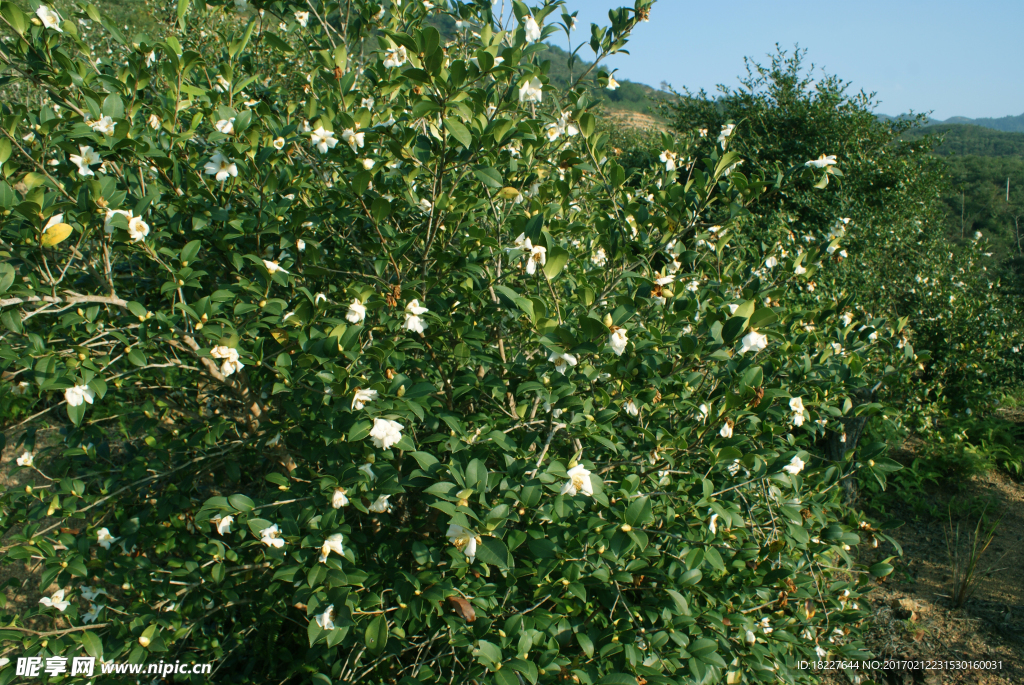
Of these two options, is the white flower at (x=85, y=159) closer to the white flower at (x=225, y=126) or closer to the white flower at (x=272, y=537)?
the white flower at (x=225, y=126)

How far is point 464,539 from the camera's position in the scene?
4.29ft

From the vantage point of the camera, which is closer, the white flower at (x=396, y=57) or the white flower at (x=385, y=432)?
the white flower at (x=385, y=432)

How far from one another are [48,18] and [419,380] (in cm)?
143

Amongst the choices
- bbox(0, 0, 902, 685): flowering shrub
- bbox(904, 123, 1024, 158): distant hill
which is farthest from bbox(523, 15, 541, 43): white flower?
bbox(904, 123, 1024, 158): distant hill

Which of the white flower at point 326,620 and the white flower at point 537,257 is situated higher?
the white flower at point 537,257

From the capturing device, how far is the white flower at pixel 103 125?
1.49m

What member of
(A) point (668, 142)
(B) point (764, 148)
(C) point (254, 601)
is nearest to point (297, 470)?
(C) point (254, 601)

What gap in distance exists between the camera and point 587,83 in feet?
6.64

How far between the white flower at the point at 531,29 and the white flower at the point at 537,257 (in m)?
0.71

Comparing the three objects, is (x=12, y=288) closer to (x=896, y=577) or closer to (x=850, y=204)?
(x=896, y=577)

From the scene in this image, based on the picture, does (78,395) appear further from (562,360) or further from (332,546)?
(562,360)

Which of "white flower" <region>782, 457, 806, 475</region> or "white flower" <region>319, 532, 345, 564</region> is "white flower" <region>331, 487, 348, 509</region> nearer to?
"white flower" <region>319, 532, 345, 564</region>

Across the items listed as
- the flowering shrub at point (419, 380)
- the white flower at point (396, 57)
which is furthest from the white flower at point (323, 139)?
the white flower at point (396, 57)

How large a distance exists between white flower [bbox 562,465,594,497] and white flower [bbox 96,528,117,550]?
4.99 ft
